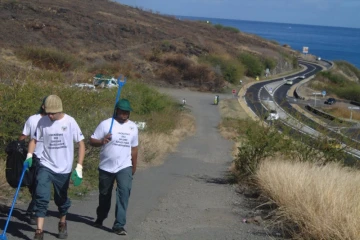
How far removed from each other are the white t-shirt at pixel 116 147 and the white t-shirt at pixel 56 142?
594 mm

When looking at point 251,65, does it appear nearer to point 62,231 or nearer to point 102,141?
point 102,141

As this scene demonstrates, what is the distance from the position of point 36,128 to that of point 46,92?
4.47 metres

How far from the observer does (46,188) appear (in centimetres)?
667

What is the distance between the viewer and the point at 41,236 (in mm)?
6582

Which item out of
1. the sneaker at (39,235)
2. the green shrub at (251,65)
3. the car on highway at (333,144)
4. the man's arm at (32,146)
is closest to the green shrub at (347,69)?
the green shrub at (251,65)

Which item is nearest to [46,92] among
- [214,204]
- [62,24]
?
[214,204]

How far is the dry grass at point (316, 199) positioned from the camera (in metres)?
6.54

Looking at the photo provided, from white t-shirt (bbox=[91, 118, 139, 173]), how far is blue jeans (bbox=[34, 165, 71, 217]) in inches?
25.0

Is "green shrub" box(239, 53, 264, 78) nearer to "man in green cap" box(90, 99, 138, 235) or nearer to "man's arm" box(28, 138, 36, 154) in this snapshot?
"man in green cap" box(90, 99, 138, 235)

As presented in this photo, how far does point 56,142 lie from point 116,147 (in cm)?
A: 84

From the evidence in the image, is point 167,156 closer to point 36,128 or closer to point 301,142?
point 301,142

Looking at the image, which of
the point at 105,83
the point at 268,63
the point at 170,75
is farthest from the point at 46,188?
the point at 268,63

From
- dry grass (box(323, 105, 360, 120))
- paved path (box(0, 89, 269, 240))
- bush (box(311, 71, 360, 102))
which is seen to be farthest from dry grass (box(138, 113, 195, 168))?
bush (box(311, 71, 360, 102))

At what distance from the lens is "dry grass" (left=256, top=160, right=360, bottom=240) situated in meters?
6.54
